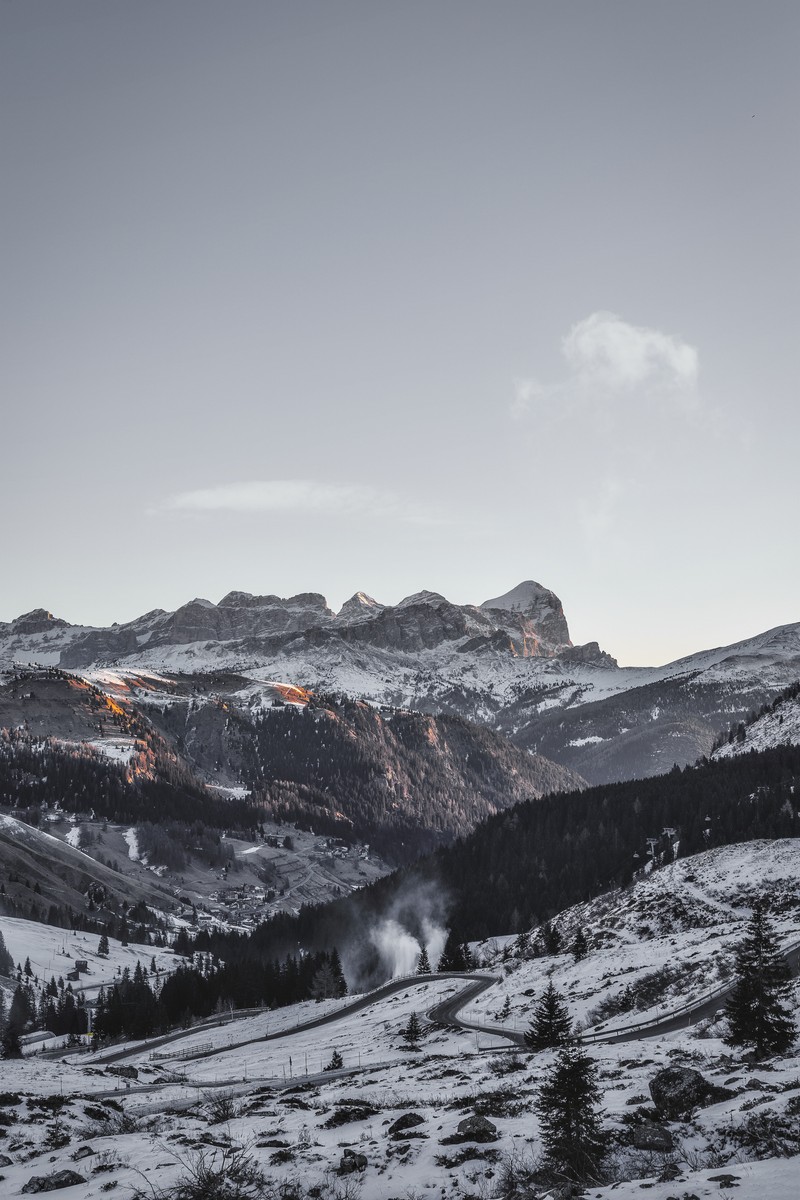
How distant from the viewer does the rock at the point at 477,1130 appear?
79.5 feet

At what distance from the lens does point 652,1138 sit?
70.3 ft

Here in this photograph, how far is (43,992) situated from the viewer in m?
156

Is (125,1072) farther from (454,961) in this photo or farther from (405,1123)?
(454,961)

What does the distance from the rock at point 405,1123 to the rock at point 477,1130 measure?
2.59 meters

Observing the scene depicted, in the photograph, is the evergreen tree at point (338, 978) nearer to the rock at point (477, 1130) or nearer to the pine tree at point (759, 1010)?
the pine tree at point (759, 1010)

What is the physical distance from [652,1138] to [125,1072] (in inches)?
2019

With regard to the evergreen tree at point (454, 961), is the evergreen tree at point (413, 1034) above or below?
above

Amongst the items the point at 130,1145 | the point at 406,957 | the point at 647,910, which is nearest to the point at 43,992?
the point at 406,957

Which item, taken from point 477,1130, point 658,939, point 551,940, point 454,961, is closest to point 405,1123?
point 477,1130

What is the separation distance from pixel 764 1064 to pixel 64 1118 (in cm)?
2660

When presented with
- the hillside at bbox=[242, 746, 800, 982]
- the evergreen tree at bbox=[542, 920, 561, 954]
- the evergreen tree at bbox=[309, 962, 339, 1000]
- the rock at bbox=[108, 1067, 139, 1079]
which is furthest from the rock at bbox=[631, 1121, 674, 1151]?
the hillside at bbox=[242, 746, 800, 982]

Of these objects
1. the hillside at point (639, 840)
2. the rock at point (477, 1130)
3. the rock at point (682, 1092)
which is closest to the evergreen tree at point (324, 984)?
the hillside at point (639, 840)

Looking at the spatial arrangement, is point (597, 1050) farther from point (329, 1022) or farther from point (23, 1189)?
point (329, 1022)

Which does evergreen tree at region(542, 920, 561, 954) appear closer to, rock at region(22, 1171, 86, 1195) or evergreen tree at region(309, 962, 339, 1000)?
evergreen tree at region(309, 962, 339, 1000)
